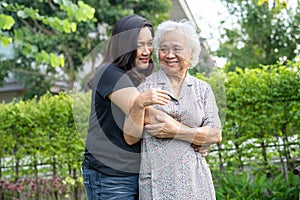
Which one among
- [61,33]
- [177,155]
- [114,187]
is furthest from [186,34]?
[61,33]

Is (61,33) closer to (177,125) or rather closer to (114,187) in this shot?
(114,187)

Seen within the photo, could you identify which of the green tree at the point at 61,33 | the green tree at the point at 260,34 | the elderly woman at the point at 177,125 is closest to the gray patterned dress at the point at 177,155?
the elderly woman at the point at 177,125

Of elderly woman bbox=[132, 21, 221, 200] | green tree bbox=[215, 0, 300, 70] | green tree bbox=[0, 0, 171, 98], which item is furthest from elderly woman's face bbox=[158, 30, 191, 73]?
green tree bbox=[0, 0, 171, 98]

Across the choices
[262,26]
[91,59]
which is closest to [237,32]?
[262,26]

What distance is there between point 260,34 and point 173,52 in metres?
7.97

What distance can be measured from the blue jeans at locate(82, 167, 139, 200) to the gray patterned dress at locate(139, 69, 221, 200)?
0.16ft

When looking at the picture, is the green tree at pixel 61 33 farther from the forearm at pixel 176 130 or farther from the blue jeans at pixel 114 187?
the forearm at pixel 176 130

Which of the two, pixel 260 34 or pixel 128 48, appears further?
pixel 260 34

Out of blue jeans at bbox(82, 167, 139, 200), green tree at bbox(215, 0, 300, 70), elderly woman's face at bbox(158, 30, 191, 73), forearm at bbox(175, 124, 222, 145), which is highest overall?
green tree at bbox(215, 0, 300, 70)

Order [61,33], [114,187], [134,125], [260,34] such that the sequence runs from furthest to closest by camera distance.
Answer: [61,33]
[260,34]
[114,187]
[134,125]

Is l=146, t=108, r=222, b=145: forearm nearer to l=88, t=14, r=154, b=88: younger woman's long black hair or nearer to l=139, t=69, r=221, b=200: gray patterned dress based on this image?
l=139, t=69, r=221, b=200: gray patterned dress

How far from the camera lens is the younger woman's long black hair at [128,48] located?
5.96 feet

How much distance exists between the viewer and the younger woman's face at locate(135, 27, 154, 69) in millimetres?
1809

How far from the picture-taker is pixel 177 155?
5.87ft
